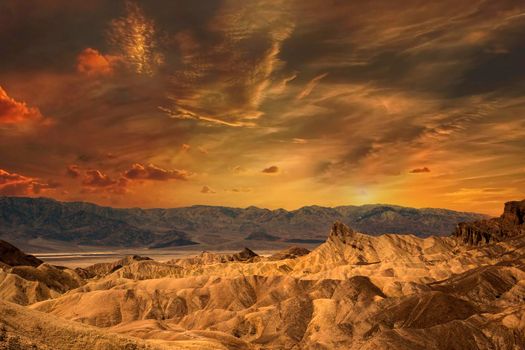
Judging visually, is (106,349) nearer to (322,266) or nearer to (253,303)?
(253,303)

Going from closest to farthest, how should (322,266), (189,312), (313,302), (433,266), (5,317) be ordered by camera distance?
(5,317) < (313,302) < (189,312) < (433,266) < (322,266)

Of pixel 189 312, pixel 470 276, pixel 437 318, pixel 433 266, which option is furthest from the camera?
pixel 433 266

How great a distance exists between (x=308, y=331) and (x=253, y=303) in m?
38.4

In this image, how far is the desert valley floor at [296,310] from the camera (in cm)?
5987

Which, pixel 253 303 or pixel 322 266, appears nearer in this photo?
pixel 253 303

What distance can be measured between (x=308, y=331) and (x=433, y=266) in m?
70.4

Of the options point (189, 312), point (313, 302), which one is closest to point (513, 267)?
point (313, 302)

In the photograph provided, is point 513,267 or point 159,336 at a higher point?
point 513,267

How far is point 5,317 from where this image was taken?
165ft

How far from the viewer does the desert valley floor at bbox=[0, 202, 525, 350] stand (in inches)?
2357

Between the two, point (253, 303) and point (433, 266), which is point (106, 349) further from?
point (433, 266)

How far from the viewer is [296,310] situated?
122 metres

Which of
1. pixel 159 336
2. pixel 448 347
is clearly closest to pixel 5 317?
pixel 159 336

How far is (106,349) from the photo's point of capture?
5344 cm
